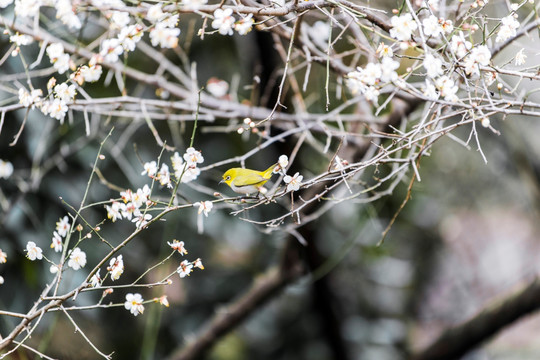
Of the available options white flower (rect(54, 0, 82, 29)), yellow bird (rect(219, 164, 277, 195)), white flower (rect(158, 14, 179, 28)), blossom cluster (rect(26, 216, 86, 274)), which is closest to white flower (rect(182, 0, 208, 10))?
white flower (rect(158, 14, 179, 28))

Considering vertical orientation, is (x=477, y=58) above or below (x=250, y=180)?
above

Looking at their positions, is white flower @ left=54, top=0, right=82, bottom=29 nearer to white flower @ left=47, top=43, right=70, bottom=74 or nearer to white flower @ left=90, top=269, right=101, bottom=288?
white flower @ left=47, top=43, right=70, bottom=74

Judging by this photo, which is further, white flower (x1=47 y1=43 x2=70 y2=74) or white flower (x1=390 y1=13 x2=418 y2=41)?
white flower (x1=47 y1=43 x2=70 y2=74)

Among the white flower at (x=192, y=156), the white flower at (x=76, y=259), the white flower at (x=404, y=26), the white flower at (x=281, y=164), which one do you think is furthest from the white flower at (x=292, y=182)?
the white flower at (x=76, y=259)

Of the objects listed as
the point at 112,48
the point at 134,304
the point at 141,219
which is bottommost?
the point at 134,304

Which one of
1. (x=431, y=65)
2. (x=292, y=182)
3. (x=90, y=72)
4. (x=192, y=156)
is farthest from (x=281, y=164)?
(x=90, y=72)

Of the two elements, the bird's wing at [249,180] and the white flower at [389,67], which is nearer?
the white flower at [389,67]

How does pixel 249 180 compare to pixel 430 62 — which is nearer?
pixel 430 62

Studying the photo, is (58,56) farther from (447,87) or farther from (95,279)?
(447,87)

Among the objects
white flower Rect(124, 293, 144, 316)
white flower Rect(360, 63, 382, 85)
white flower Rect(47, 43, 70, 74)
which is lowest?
white flower Rect(124, 293, 144, 316)

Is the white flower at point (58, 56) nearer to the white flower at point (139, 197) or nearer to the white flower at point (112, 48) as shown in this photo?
the white flower at point (112, 48)

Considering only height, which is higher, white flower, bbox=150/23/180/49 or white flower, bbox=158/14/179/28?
white flower, bbox=158/14/179/28
